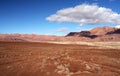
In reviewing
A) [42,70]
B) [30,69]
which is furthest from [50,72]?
[30,69]

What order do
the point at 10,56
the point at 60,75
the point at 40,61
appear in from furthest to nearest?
the point at 10,56 < the point at 40,61 < the point at 60,75

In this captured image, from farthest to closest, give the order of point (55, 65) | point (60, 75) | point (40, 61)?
point (40, 61) → point (55, 65) → point (60, 75)

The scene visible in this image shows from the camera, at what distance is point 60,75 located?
15109mm

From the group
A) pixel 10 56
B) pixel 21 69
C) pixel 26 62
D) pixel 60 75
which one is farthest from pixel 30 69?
pixel 10 56

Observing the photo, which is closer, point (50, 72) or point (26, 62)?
point (50, 72)

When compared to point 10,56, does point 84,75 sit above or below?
below

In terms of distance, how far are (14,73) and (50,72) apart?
136 inches

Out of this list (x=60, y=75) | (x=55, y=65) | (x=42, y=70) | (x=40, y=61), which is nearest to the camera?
(x=60, y=75)

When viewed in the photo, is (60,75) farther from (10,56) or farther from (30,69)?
(10,56)

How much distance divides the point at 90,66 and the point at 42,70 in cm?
551

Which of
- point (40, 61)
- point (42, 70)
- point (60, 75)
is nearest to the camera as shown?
point (60, 75)

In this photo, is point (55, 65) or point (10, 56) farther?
point (10, 56)

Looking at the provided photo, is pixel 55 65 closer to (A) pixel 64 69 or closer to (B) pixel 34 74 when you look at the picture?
(A) pixel 64 69

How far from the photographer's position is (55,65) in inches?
689
